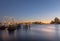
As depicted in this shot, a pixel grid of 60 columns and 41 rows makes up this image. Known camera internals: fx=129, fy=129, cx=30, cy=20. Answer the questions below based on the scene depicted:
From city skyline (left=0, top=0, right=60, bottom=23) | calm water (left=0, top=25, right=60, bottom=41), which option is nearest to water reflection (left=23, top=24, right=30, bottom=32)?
calm water (left=0, top=25, right=60, bottom=41)

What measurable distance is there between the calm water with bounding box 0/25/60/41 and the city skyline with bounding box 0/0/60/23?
148 mm

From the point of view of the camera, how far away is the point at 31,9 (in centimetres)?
230

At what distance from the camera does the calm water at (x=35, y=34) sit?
2.24m

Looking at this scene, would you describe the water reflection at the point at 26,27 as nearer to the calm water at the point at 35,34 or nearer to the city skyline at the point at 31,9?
the calm water at the point at 35,34

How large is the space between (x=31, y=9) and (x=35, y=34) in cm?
45

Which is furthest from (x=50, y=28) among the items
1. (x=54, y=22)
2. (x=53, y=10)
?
(x=53, y=10)

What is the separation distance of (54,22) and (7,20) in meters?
0.84

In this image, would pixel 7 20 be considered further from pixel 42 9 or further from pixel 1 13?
pixel 42 9

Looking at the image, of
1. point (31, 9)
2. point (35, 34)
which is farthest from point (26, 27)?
point (31, 9)

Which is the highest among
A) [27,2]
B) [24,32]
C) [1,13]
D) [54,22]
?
[27,2]

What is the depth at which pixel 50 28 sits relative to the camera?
2305mm

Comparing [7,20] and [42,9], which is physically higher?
[42,9]

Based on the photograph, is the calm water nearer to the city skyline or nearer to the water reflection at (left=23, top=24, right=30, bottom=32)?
the water reflection at (left=23, top=24, right=30, bottom=32)

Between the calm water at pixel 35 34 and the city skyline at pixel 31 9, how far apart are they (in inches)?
5.8
